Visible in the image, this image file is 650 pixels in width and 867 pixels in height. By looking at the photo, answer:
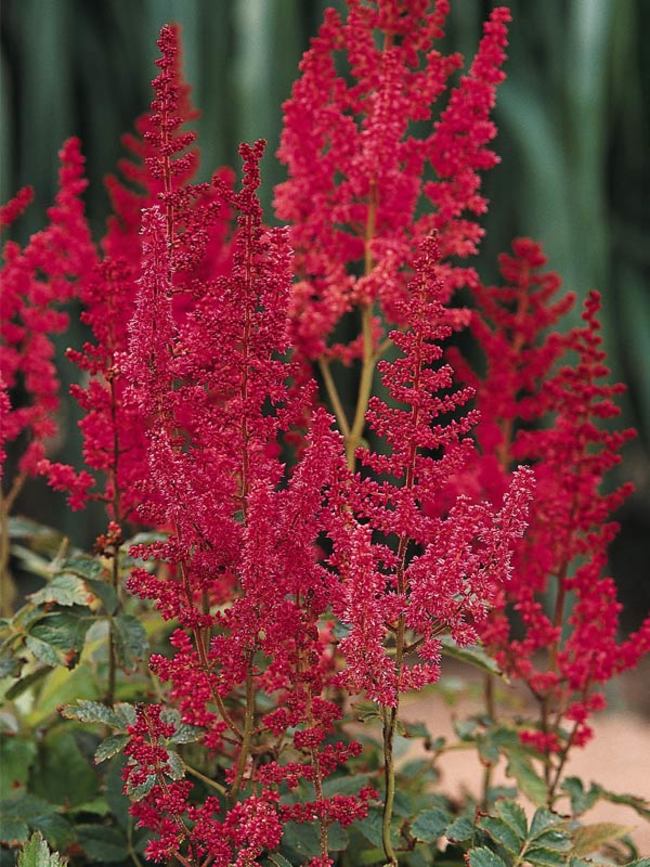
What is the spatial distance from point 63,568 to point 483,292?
422 mm

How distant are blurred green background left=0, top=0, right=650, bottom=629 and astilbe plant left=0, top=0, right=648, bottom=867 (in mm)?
1168

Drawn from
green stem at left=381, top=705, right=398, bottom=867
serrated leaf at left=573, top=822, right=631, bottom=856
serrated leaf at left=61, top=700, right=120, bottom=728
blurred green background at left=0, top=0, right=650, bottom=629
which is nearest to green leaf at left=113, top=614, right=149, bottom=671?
serrated leaf at left=61, top=700, right=120, bottom=728

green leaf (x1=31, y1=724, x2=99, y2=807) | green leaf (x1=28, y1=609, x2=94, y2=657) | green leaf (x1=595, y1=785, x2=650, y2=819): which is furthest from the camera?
green leaf (x1=31, y1=724, x2=99, y2=807)

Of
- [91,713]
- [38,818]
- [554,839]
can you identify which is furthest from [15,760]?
[554,839]

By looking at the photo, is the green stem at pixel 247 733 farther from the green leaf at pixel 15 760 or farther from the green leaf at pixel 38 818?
the green leaf at pixel 15 760

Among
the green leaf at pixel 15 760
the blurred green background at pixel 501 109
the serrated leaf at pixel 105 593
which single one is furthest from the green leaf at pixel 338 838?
the blurred green background at pixel 501 109

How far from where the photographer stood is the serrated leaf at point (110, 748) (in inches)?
27.5

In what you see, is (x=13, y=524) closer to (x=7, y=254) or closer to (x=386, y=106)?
(x=7, y=254)

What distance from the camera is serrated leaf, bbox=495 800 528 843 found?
79 centimetres

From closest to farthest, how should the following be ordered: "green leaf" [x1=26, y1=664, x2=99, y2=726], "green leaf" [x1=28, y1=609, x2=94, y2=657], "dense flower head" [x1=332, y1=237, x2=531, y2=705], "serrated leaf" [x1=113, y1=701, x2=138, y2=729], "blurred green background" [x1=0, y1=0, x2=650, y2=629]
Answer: "dense flower head" [x1=332, y1=237, x2=531, y2=705]
"serrated leaf" [x1=113, y1=701, x2=138, y2=729]
"green leaf" [x1=28, y1=609, x2=94, y2=657]
"green leaf" [x1=26, y1=664, x2=99, y2=726]
"blurred green background" [x1=0, y1=0, x2=650, y2=629]

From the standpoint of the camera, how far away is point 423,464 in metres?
0.67

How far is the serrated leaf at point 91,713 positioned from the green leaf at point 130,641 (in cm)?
11

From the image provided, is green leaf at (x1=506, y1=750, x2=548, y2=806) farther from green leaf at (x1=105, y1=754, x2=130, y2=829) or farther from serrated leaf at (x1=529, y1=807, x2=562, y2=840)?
green leaf at (x1=105, y1=754, x2=130, y2=829)

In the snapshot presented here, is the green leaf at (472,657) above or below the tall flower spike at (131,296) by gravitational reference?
below
